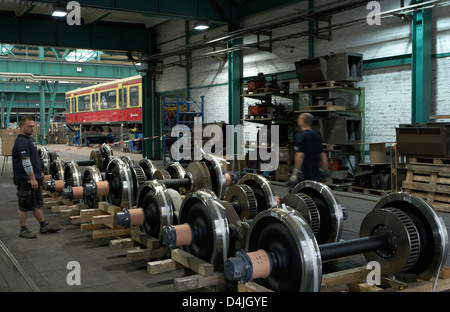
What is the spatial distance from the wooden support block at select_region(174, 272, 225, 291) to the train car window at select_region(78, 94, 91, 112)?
22263 millimetres

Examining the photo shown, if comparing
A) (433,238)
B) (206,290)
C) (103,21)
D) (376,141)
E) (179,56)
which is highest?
(103,21)

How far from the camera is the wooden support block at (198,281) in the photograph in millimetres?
3441

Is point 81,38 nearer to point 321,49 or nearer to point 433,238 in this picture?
point 321,49

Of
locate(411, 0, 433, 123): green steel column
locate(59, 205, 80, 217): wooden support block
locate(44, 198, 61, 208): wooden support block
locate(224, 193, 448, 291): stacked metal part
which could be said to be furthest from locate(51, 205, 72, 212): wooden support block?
locate(411, 0, 433, 123): green steel column

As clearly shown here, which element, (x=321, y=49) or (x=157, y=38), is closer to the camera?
(x=321, y=49)

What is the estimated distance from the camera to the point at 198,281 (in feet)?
11.4

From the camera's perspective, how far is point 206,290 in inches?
148

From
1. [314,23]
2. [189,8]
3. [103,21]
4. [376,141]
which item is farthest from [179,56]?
[376,141]

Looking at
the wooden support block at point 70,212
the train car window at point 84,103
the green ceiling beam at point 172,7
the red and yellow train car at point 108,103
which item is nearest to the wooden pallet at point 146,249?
the wooden support block at point 70,212

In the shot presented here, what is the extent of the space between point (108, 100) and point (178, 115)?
372 inches

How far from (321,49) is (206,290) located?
7.33m

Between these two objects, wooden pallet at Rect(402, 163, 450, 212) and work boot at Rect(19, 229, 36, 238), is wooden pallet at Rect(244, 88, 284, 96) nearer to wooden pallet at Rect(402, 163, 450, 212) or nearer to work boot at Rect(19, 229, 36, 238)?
wooden pallet at Rect(402, 163, 450, 212)

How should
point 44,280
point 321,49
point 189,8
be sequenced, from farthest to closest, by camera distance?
point 189,8, point 321,49, point 44,280

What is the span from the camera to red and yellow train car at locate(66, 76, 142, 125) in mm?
18730
